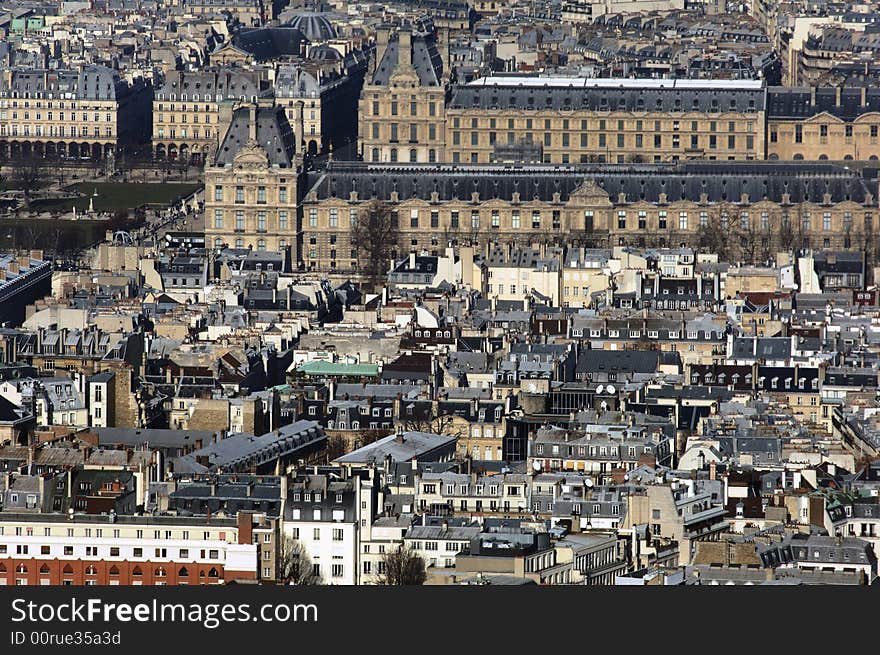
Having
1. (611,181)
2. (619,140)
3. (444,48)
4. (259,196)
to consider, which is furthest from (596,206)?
(444,48)

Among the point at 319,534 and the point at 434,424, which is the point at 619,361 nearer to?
the point at 434,424

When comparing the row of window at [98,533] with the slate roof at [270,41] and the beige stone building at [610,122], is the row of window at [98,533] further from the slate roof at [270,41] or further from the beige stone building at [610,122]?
the slate roof at [270,41]

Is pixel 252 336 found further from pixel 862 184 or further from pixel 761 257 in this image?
pixel 862 184

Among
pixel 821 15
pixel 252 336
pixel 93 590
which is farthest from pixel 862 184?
pixel 93 590

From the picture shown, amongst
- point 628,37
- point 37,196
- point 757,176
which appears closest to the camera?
point 757,176

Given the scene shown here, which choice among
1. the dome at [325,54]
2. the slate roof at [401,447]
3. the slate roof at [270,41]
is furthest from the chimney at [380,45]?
the slate roof at [401,447]

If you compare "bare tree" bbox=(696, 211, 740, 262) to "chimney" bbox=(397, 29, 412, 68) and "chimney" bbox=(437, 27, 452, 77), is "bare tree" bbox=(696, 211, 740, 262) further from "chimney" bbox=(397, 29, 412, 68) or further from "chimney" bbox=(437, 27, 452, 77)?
"chimney" bbox=(437, 27, 452, 77)

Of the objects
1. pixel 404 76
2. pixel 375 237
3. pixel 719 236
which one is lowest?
pixel 375 237
